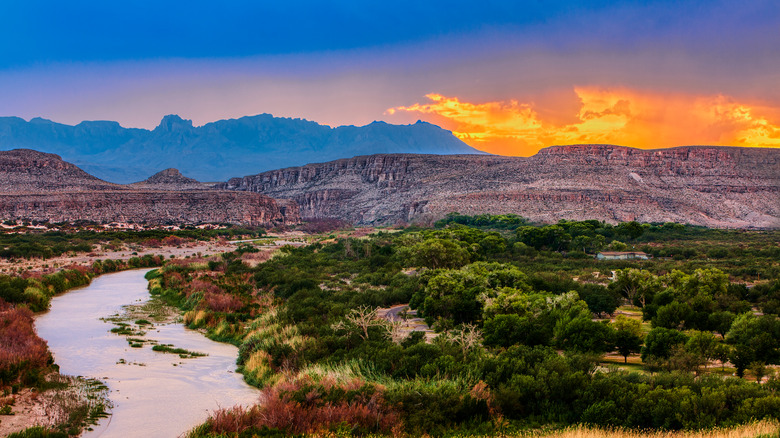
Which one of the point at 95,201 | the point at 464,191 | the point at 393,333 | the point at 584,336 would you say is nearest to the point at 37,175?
the point at 95,201

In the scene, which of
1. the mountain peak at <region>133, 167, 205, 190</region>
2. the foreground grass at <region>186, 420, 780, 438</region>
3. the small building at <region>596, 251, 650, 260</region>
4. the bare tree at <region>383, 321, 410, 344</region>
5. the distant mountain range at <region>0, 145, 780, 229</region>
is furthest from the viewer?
the mountain peak at <region>133, 167, 205, 190</region>

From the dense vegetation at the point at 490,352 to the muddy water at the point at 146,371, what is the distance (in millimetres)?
1173

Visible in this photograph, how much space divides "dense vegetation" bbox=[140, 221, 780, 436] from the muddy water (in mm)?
1173

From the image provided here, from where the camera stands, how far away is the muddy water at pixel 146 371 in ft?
45.8

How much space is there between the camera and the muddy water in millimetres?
13969

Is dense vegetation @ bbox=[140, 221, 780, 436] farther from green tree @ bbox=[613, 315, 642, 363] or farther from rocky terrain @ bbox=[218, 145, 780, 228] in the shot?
rocky terrain @ bbox=[218, 145, 780, 228]

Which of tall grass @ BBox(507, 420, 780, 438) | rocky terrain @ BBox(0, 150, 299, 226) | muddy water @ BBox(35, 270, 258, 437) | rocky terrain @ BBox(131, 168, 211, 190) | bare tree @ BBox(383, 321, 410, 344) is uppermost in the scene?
rocky terrain @ BBox(131, 168, 211, 190)

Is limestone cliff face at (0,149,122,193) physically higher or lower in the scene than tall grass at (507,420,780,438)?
higher

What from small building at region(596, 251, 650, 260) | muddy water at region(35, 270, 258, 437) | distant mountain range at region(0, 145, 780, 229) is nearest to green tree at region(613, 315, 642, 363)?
muddy water at region(35, 270, 258, 437)

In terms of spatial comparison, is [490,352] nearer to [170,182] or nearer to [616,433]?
[616,433]

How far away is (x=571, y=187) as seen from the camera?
11800 cm

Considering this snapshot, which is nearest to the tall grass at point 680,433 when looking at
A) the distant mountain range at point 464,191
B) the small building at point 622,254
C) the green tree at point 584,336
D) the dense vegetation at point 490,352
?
the dense vegetation at point 490,352

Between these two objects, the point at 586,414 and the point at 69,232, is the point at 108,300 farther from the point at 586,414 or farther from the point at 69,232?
the point at 69,232

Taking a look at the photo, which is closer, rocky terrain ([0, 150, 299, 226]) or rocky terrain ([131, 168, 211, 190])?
rocky terrain ([0, 150, 299, 226])
